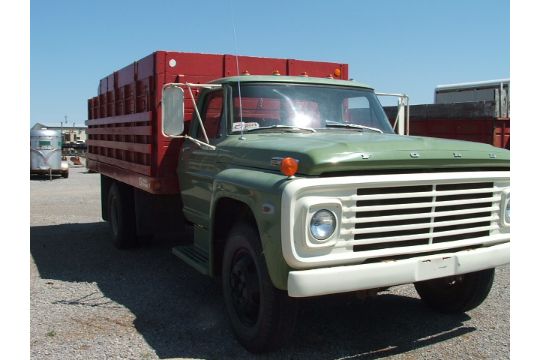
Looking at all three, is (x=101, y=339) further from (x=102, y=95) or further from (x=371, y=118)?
(x=102, y=95)

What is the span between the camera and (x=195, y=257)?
531cm

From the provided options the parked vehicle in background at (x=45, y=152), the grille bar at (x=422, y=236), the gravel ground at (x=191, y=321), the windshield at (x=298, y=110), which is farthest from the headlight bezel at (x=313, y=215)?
the parked vehicle in background at (x=45, y=152)

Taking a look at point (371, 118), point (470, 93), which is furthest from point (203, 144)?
point (470, 93)

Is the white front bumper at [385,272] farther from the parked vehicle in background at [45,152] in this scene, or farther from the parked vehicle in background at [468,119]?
the parked vehicle in background at [45,152]

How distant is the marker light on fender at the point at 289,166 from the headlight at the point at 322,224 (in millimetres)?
314

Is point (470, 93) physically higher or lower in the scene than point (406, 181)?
higher

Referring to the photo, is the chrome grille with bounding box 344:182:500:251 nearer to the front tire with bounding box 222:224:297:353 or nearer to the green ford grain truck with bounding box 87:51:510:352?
the green ford grain truck with bounding box 87:51:510:352

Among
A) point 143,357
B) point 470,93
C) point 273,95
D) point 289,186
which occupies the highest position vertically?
point 470,93

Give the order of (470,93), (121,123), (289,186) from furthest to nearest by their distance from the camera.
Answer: (470,93) → (121,123) → (289,186)

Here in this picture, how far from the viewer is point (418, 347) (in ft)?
14.3

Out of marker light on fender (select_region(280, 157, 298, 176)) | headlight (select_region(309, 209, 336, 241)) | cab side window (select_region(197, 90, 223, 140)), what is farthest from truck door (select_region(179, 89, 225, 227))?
headlight (select_region(309, 209, 336, 241))

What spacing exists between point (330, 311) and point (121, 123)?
13.3 feet

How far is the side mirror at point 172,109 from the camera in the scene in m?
5.07

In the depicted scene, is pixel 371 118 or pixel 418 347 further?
pixel 371 118
